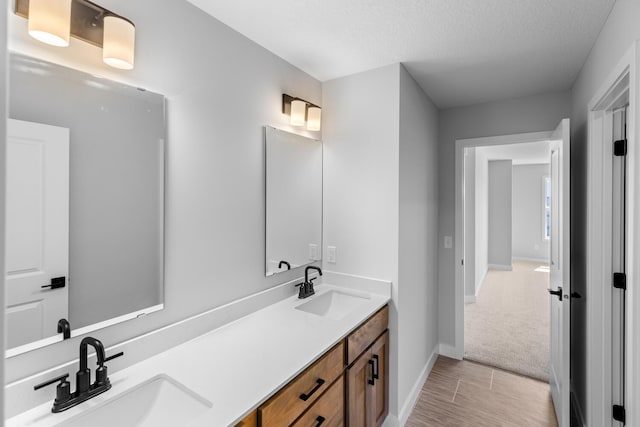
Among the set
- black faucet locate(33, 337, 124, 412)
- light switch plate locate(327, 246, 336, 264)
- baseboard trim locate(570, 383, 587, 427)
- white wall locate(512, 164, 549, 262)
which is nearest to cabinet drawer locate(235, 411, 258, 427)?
black faucet locate(33, 337, 124, 412)

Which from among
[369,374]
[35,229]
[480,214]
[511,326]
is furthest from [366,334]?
[480,214]

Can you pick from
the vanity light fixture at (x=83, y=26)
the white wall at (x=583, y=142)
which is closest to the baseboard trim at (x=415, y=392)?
the white wall at (x=583, y=142)

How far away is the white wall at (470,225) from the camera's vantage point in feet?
15.6

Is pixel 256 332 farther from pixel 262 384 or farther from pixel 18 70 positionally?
pixel 18 70

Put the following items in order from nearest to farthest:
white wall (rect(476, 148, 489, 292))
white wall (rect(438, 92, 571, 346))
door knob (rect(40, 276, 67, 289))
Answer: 1. door knob (rect(40, 276, 67, 289))
2. white wall (rect(438, 92, 571, 346))
3. white wall (rect(476, 148, 489, 292))

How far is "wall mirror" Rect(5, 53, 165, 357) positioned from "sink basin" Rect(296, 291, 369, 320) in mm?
1013

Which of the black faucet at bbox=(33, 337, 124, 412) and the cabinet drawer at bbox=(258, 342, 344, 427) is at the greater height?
the black faucet at bbox=(33, 337, 124, 412)

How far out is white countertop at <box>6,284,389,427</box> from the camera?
3.29ft

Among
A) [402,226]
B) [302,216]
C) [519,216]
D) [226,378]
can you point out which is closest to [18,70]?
[226,378]

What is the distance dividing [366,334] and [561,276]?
54.5 inches

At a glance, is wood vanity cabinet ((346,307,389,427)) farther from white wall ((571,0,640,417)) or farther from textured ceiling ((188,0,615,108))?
textured ceiling ((188,0,615,108))

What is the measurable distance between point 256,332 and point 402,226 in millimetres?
1192

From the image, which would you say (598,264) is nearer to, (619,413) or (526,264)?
(619,413)

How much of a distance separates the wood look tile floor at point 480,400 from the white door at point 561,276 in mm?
147
